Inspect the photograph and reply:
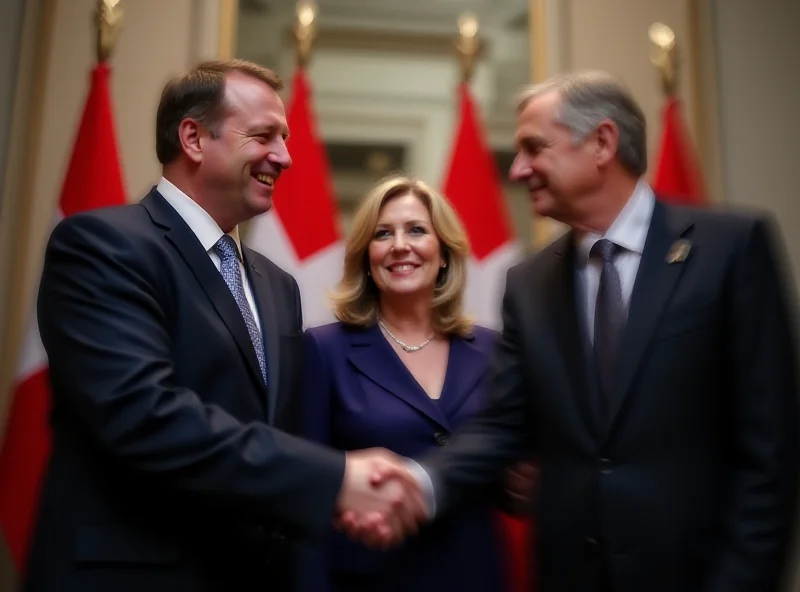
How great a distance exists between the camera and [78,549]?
4.02 ft

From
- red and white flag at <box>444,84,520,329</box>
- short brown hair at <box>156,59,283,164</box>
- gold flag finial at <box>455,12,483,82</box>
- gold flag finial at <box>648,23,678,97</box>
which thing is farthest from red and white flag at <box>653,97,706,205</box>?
short brown hair at <box>156,59,283,164</box>

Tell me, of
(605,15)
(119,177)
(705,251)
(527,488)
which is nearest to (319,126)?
(119,177)

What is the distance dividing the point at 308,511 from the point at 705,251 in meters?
0.81

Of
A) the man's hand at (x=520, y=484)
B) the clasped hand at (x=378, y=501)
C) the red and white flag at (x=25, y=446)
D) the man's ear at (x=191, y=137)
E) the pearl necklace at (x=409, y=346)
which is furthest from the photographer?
the red and white flag at (x=25, y=446)

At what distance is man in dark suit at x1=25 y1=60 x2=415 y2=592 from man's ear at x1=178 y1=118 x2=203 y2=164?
0.41 ft

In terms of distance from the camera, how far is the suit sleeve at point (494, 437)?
162 cm

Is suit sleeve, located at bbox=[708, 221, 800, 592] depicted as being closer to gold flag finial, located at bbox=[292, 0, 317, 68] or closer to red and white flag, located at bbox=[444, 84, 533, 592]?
red and white flag, located at bbox=[444, 84, 533, 592]

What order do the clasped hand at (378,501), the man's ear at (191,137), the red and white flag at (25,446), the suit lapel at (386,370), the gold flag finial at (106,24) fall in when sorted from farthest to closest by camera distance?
the gold flag finial at (106,24) → the red and white flag at (25,446) → the suit lapel at (386,370) → the man's ear at (191,137) → the clasped hand at (378,501)

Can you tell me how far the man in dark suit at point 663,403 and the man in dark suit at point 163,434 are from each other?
0.81ft

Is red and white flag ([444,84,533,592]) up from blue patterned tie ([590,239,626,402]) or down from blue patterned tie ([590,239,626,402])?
up

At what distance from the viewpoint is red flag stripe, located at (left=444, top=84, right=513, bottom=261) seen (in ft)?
9.22

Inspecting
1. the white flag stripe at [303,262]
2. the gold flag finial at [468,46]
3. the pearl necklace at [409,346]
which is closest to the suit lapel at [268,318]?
the pearl necklace at [409,346]

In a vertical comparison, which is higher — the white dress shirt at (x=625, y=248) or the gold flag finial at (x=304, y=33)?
the gold flag finial at (x=304, y=33)

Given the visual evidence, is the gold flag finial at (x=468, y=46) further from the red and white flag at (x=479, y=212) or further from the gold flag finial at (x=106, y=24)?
the gold flag finial at (x=106, y=24)
